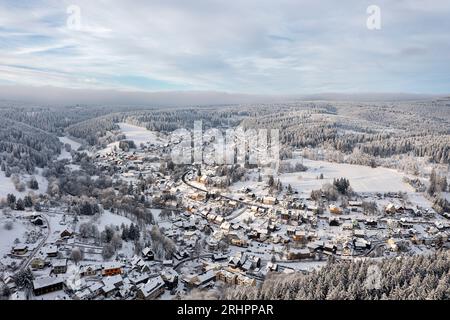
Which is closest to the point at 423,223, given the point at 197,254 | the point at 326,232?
the point at 326,232

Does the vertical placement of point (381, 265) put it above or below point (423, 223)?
above

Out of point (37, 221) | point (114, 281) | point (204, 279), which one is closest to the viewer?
point (114, 281)

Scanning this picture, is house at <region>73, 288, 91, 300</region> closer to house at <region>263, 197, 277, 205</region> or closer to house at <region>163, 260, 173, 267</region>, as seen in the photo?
house at <region>163, 260, 173, 267</region>

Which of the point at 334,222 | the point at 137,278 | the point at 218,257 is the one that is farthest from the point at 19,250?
the point at 334,222

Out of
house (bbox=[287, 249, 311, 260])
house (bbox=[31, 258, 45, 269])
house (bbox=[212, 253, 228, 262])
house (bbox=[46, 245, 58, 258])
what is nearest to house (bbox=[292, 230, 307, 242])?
house (bbox=[287, 249, 311, 260])

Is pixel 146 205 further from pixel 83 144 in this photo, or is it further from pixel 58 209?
pixel 83 144

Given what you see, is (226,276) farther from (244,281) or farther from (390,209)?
(390,209)

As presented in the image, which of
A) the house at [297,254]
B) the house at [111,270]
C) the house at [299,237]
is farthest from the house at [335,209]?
the house at [111,270]
